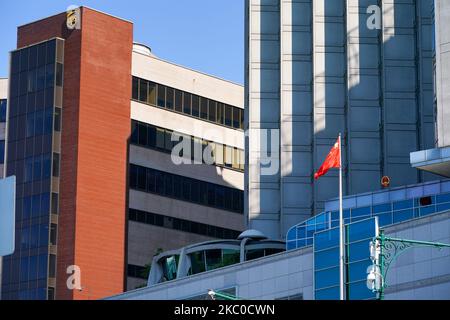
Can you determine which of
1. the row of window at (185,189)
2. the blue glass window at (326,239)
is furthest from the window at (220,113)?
the blue glass window at (326,239)

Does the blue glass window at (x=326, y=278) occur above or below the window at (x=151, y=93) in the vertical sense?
below

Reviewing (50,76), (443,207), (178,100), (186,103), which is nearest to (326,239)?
(443,207)

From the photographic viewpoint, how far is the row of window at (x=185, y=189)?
4545 inches

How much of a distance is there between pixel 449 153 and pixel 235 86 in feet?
186

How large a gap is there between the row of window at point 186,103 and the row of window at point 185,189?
7.12 metres

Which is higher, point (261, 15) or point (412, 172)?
point (261, 15)

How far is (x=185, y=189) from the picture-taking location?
119 m

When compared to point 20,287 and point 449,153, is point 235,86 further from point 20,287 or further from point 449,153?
point 449,153

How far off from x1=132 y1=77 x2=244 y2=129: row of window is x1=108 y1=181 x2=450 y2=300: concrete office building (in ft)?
117

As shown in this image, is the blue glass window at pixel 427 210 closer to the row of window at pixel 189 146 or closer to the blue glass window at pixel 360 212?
the blue glass window at pixel 360 212

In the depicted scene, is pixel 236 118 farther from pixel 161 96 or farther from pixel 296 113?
pixel 296 113
